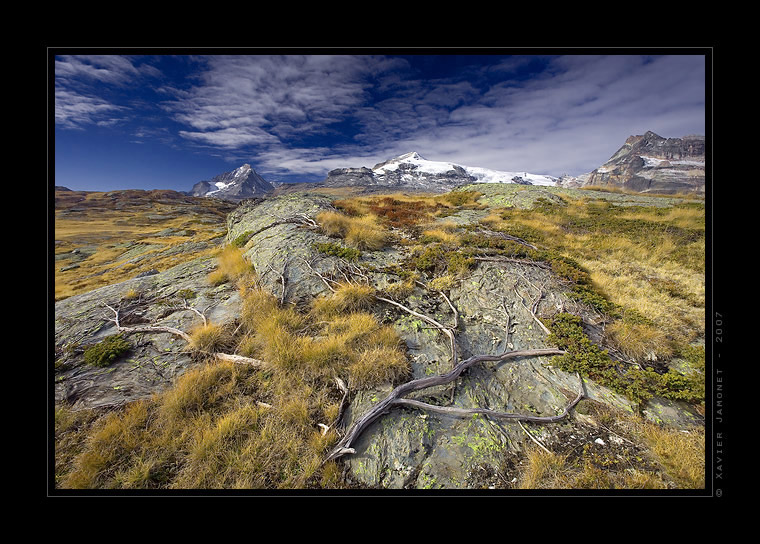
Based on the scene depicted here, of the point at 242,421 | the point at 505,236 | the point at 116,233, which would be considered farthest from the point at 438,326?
the point at 116,233

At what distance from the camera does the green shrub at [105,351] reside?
12.5ft

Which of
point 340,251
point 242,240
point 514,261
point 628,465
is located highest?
point 242,240

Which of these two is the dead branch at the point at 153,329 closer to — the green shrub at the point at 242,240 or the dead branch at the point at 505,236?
the green shrub at the point at 242,240

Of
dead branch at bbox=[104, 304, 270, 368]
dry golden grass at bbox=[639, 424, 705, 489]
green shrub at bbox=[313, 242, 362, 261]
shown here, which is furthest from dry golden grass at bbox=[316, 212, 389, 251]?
dry golden grass at bbox=[639, 424, 705, 489]

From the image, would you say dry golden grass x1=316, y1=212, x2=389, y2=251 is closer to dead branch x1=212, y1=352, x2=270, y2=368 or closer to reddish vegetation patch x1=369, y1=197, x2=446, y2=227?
reddish vegetation patch x1=369, y1=197, x2=446, y2=227

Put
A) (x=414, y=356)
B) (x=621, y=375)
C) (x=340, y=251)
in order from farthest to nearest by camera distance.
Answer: (x=340, y=251), (x=414, y=356), (x=621, y=375)

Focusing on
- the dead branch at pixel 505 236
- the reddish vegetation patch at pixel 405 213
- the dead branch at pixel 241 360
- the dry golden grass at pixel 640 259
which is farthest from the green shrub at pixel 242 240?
the dry golden grass at pixel 640 259

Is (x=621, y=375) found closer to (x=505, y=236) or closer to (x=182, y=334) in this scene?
(x=505, y=236)

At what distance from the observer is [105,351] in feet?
12.8

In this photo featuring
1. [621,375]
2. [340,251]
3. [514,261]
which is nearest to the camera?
[621,375]
